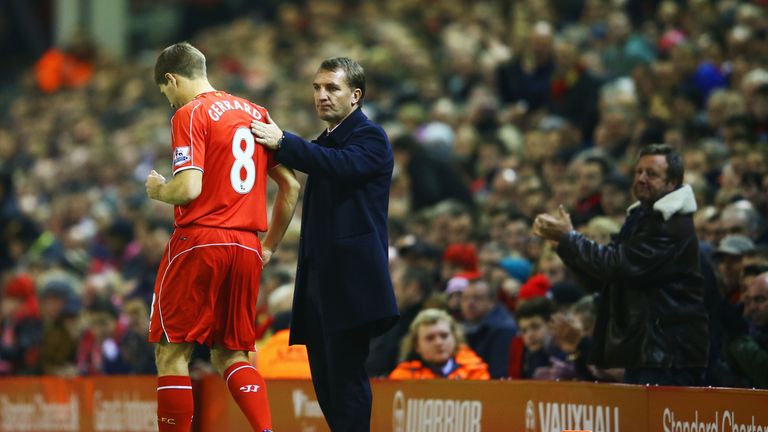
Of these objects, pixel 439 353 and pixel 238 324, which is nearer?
pixel 238 324

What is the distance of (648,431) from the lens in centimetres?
696

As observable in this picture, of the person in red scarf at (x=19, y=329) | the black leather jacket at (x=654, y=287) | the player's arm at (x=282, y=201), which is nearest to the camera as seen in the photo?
the player's arm at (x=282, y=201)

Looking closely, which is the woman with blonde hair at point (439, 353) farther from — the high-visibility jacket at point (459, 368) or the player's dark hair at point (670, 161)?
the player's dark hair at point (670, 161)

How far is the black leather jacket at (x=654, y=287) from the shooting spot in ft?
24.3

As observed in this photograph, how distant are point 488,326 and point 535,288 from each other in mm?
451

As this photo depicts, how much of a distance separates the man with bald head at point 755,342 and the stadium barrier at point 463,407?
105 centimetres

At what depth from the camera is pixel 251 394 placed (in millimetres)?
6504

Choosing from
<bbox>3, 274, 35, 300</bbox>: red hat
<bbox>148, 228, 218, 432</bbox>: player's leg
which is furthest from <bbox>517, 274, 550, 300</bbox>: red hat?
<bbox>3, 274, 35, 300</bbox>: red hat

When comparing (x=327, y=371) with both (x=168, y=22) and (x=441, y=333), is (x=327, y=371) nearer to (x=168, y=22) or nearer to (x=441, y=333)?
(x=441, y=333)

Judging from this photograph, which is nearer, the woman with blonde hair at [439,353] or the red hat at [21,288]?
the woman with blonde hair at [439,353]

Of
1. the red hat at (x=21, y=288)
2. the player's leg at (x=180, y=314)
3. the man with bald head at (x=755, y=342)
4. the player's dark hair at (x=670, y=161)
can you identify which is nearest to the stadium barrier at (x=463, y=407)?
the man with bald head at (x=755, y=342)

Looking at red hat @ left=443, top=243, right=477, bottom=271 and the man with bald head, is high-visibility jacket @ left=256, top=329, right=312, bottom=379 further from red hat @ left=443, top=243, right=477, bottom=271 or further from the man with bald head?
the man with bald head

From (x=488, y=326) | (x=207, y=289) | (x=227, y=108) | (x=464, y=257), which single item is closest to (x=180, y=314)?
(x=207, y=289)

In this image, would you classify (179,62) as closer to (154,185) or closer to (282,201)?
(154,185)
